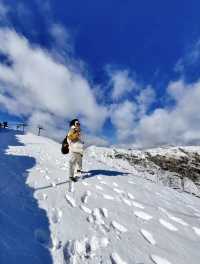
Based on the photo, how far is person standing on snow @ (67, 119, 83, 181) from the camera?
8.57 metres

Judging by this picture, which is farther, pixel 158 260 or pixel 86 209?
pixel 86 209

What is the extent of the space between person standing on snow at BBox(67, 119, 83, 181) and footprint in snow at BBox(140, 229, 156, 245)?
4.32 metres

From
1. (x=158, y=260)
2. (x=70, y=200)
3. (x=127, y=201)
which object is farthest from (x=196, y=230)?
(x=70, y=200)

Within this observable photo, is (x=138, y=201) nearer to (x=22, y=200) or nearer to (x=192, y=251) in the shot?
(x=192, y=251)

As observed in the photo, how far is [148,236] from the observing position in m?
4.42

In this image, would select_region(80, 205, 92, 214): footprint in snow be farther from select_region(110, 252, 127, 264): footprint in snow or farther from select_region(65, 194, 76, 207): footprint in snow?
select_region(110, 252, 127, 264): footprint in snow

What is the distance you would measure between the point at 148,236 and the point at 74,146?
16.2 ft

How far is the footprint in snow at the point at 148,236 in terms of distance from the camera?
13.9ft

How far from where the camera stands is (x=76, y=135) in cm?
878

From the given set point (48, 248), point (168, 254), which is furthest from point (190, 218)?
point (48, 248)

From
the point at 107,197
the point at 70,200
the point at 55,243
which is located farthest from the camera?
the point at 107,197

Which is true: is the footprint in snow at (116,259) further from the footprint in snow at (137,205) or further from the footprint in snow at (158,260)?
the footprint in snow at (137,205)

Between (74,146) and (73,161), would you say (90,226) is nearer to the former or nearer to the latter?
(73,161)

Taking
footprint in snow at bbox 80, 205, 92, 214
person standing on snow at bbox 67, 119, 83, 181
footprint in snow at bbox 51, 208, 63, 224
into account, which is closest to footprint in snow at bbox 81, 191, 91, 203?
footprint in snow at bbox 80, 205, 92, 214
